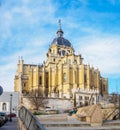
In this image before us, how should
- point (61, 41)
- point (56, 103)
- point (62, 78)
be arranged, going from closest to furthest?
1. point (56, 103)
2. point (62, 78)
3. point (61, 41)

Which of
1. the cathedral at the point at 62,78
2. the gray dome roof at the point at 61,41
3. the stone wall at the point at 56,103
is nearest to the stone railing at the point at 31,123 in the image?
the stone wall at the point at 56,103

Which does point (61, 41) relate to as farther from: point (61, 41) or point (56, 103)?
point (56, 103)

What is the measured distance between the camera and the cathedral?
8362 cm

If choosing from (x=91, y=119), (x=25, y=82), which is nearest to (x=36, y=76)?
(x=25, y=82)

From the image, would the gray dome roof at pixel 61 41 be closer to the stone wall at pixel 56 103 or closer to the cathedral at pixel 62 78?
the cathedral at pixel 62 78

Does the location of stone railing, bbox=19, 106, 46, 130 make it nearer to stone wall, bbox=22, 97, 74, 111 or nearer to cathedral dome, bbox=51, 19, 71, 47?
stone wall, bbox=22, 97, 74, 111

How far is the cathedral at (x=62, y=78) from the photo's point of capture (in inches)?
3292

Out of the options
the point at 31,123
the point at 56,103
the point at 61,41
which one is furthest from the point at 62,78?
the point at 31,123

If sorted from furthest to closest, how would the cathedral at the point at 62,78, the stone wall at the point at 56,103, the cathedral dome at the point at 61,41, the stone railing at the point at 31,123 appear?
the cathedral dome at the point at 61,41 < the cathedral at the point at 62,78 < the stone wall at the point at 56,103 < the stone railing at the point at 31,123

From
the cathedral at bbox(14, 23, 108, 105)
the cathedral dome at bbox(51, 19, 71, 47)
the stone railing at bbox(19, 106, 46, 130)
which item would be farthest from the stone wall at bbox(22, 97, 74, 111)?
the stone railing at bbox(19, 106, 46, 130)

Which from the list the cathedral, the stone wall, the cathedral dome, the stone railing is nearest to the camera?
the stone railing

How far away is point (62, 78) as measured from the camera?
86.9 metres

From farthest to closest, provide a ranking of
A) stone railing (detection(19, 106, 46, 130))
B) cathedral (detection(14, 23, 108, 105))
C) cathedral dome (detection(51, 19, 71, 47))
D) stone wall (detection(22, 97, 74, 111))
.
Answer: cathedral dome (detection(51, 19, 71, 47)) < cathedral (detection(14, 23, 108, 105)) < stone wall (detection(22, 97, 74, 111)) < stone railing (detection(19, 106, 46, 130))

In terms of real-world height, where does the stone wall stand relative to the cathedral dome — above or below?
below
